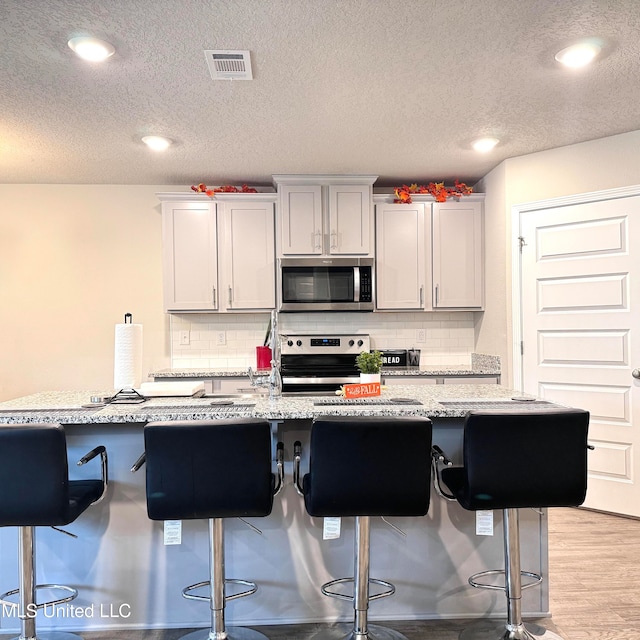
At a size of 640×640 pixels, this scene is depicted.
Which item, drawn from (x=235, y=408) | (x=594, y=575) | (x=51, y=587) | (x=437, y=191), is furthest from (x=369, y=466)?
(x=437, y=191)

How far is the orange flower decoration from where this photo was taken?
425 cm

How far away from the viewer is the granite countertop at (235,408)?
1.89m

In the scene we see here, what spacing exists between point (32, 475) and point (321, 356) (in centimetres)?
279

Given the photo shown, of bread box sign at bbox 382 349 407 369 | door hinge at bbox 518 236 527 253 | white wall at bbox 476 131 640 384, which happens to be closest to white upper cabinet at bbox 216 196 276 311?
bread box sign at bbox 382 349 407 369

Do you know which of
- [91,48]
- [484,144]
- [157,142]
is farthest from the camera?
[484,144]

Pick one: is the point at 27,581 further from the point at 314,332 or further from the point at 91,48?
the point at 314,332

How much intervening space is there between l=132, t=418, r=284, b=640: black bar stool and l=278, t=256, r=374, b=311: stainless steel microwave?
2.55 m

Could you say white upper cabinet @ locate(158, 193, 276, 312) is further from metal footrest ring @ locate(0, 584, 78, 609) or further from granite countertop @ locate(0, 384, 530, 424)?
metal footrest ring @ locate(0, 584, 78, 609)

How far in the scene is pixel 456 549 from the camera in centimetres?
217

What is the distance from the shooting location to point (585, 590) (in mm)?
2428

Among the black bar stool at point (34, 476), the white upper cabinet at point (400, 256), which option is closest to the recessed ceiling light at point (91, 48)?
the black bar stool at point (34, 476)

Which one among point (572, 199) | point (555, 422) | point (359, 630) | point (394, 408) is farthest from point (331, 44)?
point (359, 630)

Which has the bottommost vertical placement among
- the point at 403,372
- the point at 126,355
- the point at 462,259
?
the point at 403,372

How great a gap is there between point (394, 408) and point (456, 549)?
0.74 metres
